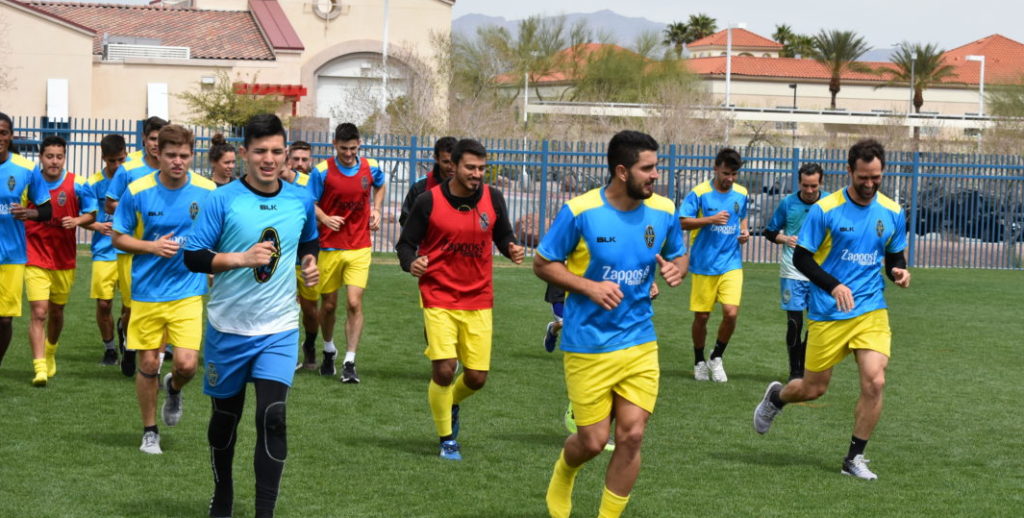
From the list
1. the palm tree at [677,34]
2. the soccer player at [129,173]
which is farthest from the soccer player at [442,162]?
the palm tree at [677,34]

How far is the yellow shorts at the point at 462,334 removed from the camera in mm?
8695

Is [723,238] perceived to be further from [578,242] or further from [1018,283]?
[1018,283]

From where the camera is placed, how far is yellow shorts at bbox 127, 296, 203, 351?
27.1 feet

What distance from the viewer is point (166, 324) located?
8.32m

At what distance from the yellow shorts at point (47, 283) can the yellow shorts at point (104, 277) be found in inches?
13.9

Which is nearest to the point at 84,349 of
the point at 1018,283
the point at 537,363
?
the point at 537,363

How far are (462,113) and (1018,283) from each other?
35512mm

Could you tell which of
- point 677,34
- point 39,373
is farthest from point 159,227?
point 677,34

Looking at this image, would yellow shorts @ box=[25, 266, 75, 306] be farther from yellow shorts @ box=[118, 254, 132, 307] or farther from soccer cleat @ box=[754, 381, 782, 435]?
soccer cleat @ box=[754, 381, 782, 435]

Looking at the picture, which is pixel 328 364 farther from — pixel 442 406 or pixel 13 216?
pixel 442 406

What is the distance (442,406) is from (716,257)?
4395 mm

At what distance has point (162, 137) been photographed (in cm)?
795

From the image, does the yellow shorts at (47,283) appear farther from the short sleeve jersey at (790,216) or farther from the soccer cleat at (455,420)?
the short sleeve jersey at (790,216)

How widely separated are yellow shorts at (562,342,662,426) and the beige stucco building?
4681 cm
